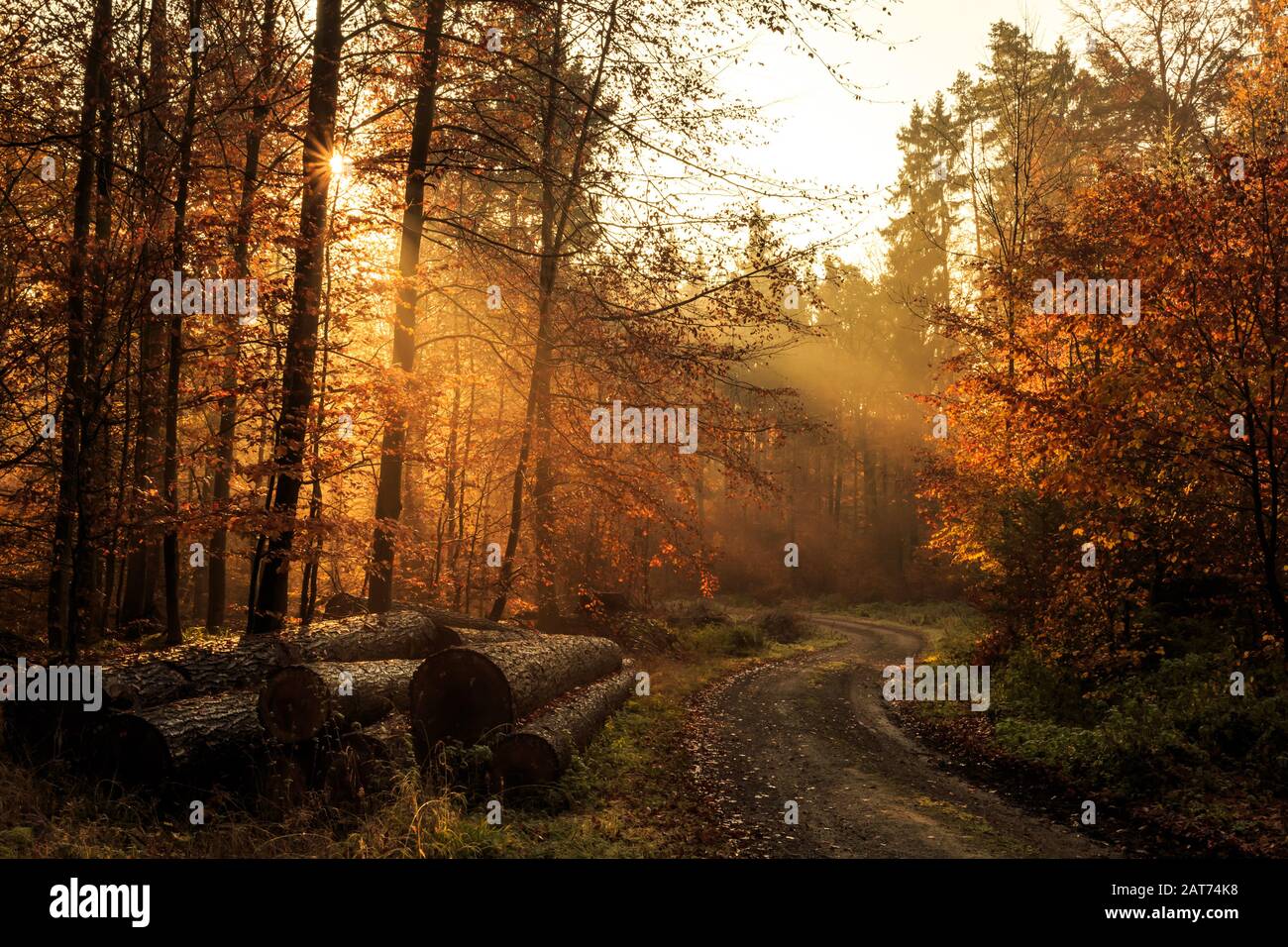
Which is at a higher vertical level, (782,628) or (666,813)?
(666,813)

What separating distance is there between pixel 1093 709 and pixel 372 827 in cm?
1017

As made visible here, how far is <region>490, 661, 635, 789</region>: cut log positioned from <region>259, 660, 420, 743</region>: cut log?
4.95 feet

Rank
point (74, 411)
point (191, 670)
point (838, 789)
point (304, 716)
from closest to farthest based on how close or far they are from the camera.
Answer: point (304, 716) < point (191, 670) < point (74, 411) < point (838, 789)

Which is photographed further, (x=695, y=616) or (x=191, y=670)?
(x=695, y=616)

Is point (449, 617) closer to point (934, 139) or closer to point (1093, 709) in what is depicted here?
point (1093, 709)

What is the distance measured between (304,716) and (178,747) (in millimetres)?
1054

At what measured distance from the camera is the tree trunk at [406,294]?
1133 centimetres

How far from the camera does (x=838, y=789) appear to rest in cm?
895

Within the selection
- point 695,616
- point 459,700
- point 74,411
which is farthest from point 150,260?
point 695,616

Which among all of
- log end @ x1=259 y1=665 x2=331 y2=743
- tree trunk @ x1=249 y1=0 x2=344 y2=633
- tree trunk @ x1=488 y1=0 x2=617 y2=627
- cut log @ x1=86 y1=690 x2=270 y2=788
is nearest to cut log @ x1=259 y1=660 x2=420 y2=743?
log end @ x1=259 y1=665 x2=331 y2=743

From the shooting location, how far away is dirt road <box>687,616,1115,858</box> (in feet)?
23.3

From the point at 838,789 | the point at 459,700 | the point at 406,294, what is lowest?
the point at 838,789

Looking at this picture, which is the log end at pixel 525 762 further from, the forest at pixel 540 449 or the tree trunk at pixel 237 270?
the tree trunk at pixel 237 270

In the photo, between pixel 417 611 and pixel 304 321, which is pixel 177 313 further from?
pixel 417 611
